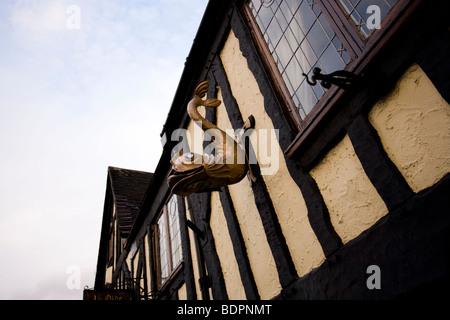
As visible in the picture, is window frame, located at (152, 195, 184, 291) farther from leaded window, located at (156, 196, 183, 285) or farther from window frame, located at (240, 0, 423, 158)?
window frame, located at (240, 0, 423, 158)

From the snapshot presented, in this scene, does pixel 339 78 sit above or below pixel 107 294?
below

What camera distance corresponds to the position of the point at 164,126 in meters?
6.14

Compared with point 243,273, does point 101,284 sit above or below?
above

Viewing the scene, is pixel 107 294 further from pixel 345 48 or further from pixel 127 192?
pixel 345 48

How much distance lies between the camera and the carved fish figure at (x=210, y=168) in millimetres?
3336

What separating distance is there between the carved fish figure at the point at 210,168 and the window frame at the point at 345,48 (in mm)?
649

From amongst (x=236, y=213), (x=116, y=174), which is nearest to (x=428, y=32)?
(x=236, y=213)

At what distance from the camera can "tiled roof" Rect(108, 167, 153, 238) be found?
32.7 feet

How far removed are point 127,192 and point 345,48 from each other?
995cm

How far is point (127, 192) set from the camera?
11.5m

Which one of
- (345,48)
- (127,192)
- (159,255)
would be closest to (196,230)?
(159,255)

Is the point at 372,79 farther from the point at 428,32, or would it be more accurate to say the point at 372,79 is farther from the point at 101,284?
the point at 101,284

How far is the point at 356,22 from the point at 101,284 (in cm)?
1311
